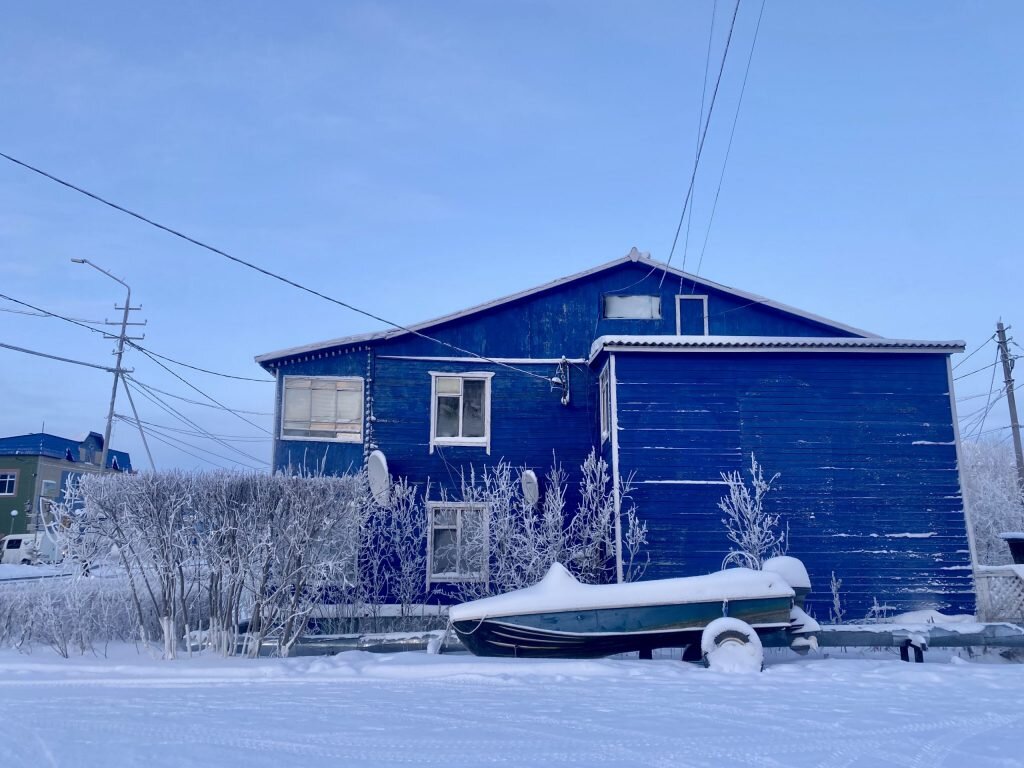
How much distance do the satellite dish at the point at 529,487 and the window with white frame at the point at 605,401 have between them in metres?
1.71

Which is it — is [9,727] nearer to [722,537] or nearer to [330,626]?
[330,626]

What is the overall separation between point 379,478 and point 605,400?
5.00m

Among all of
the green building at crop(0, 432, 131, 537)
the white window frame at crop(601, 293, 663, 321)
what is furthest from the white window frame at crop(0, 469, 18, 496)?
the white window frame at crop(601, 293, 663, 321)

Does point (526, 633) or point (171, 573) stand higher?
point (171, 573)

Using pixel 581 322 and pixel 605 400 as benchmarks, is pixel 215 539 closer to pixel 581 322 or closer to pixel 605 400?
pixel 605 400

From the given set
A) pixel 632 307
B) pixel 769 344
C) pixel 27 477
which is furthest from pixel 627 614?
pixel 27 477

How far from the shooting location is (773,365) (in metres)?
14.7

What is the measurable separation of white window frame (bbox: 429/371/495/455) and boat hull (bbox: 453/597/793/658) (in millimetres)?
7103

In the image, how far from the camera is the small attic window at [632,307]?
1827 cm

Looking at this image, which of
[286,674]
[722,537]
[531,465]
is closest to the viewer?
[286,674]

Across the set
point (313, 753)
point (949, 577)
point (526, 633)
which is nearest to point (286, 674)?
point (526, 633)

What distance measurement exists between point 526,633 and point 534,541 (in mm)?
4884

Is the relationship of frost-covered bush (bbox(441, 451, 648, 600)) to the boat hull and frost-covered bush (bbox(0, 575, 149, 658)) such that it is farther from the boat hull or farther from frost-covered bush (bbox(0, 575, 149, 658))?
frost-covered bush (bbox(0, 575, 149, 658))

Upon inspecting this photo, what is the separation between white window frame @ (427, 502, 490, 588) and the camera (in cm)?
1565
